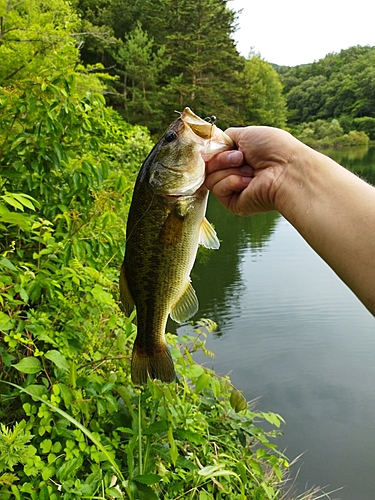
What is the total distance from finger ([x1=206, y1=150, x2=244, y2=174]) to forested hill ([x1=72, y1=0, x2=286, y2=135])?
2544cm

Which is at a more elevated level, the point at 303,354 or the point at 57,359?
the point at 57,359

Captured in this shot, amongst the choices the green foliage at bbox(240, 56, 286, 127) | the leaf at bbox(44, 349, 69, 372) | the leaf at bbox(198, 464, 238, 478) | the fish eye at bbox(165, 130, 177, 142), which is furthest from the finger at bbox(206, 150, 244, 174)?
the green foliage at bbox(240, 56, 286, 127)

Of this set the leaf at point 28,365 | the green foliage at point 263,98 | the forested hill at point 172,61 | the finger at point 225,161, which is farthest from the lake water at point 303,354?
the green foliage at point 263,98

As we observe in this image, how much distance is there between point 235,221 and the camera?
58.0 ft

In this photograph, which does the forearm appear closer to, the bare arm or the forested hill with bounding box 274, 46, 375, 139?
the bare arm

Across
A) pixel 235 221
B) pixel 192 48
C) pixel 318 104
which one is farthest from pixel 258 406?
pixel 318 104

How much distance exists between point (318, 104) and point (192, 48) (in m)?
58.5

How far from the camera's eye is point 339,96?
252ft

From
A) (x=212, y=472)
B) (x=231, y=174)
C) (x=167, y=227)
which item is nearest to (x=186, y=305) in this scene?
(x=167, y=227)

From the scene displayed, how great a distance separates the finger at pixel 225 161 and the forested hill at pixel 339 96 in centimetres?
7031

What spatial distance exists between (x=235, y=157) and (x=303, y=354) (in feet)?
18.9

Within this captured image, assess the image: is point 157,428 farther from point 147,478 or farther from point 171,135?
point 171,135

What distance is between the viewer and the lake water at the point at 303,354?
462 centimetres

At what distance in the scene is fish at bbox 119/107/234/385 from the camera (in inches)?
63.8
